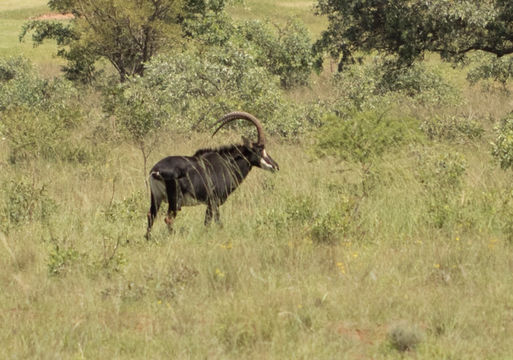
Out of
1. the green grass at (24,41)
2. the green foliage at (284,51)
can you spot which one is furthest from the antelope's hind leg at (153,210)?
the green foliage at (284,51)

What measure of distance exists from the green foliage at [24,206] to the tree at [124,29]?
10.3 metres

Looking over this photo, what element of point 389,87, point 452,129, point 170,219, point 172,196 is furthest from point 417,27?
point 170,219

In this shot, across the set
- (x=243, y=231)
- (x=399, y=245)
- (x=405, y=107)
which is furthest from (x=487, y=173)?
(x=405, y=107)

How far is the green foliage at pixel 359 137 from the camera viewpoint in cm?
993

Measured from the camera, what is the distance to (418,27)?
1642 centimetres

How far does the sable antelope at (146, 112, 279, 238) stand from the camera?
8.45 meters

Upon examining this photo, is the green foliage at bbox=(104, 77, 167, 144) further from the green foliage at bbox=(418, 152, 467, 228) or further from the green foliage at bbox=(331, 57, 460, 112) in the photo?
the green foliage at bbox=(418, 152, 467, 228)

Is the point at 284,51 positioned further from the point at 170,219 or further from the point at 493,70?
the point at 170,219

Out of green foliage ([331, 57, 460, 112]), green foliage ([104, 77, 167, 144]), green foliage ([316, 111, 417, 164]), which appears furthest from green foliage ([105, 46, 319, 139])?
green foliage ([316, 111, 417, 164])

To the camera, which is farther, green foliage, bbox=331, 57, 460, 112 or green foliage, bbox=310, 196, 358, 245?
green foliage, bbox=331, 57, 460, 112

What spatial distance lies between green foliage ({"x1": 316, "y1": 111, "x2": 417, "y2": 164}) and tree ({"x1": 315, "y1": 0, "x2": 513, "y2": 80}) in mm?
5581

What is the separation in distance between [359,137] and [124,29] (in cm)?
1206

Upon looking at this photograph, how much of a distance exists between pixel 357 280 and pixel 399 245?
1.29 meters

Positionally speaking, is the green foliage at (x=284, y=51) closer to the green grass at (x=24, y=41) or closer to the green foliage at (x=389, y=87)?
the green foliage at (x=389, y=87)
